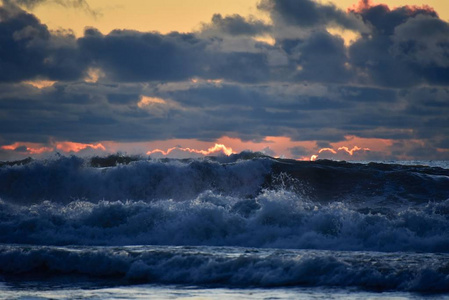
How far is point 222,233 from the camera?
19812 mm

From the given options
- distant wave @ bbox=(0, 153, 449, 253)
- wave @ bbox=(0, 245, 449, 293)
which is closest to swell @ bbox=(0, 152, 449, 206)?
distant wave @ bbox=(0, 153, 449, 253)

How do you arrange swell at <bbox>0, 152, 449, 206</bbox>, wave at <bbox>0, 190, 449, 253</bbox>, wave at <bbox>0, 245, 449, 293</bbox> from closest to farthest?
wave at <bbox>0, 245, 449, 293</bbox>
wave at <bbox>0, 190, 449, 253</bbox>
swell at <bbox>0, 152, 449, 206</bbox>

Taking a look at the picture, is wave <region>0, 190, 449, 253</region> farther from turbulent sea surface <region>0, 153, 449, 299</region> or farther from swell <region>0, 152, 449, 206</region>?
swell <region>0, 152, 449, 206</region>

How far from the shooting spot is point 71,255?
54.4 ft

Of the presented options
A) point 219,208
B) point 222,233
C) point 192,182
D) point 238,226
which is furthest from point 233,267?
point 192,182

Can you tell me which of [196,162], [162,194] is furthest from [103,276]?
[196,162]

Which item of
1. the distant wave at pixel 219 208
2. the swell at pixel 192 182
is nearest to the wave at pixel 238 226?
the distant wave at pixel 219 208

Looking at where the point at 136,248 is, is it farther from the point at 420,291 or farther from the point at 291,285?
the point at 420,291

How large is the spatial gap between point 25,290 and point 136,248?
467 centimetres

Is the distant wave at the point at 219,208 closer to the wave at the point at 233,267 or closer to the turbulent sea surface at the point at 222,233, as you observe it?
the turbulent sea surface at the point at 222,233

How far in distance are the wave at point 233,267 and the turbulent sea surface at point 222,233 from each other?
0.03m

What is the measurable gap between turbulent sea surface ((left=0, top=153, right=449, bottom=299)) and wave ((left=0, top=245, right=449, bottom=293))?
0.03 m

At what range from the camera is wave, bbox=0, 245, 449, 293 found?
545 inches

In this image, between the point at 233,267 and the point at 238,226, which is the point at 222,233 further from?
the point at 233,267
